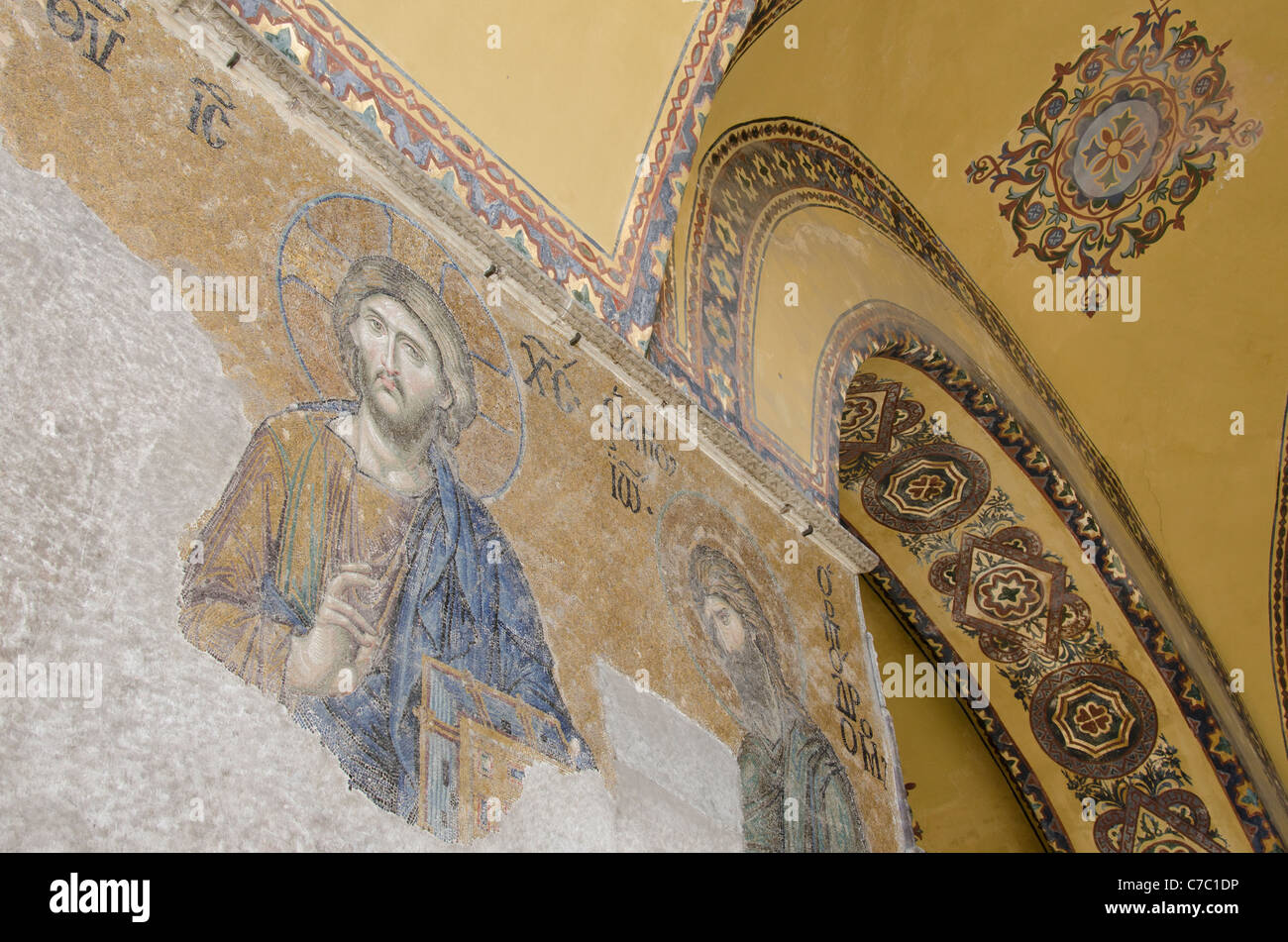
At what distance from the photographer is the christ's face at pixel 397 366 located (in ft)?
10.3

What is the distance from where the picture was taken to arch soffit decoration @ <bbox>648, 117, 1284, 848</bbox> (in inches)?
202

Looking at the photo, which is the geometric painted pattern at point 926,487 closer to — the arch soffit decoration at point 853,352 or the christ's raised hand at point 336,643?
the arch soffit decoration at point 853,352

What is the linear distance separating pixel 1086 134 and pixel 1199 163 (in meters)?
0.62

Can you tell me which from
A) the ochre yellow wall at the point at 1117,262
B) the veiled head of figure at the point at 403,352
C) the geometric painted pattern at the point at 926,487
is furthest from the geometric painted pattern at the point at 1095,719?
the veiled head of figure at the point at 403,352

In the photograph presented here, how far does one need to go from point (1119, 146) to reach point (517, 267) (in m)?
4.47

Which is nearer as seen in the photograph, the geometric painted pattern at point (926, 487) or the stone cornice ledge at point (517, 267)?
the stone cornice ledge at point (517, 267)

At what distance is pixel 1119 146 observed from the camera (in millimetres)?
6969

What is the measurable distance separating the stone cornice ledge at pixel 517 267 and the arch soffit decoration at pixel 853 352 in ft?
0.63

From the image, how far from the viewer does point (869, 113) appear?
643 centimetres

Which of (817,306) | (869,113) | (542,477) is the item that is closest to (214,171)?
(542,477)

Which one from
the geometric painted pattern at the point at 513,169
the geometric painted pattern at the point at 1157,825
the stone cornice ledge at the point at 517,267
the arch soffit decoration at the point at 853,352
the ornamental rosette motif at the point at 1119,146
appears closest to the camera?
the stone cornice ledge at the point at 517,267

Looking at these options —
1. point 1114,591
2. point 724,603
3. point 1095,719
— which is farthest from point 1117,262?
point 724,603

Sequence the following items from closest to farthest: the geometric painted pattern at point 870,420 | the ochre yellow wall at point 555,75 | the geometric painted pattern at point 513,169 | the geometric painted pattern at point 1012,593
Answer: the geometric painted pattern at point 513,169 → the ochre yellow wall at point 555,75 → the geometric painted pattern at point 870,420 → the geometric painted pattern at point 1012,593

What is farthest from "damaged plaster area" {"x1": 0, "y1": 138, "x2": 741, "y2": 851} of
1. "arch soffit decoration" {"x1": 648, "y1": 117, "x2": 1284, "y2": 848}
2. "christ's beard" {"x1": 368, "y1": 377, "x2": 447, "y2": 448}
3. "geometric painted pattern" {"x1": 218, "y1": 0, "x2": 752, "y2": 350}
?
"arch soffit decoration" {"x1": 648, "y1": 117, "x2": 1284, "y2": 848}
